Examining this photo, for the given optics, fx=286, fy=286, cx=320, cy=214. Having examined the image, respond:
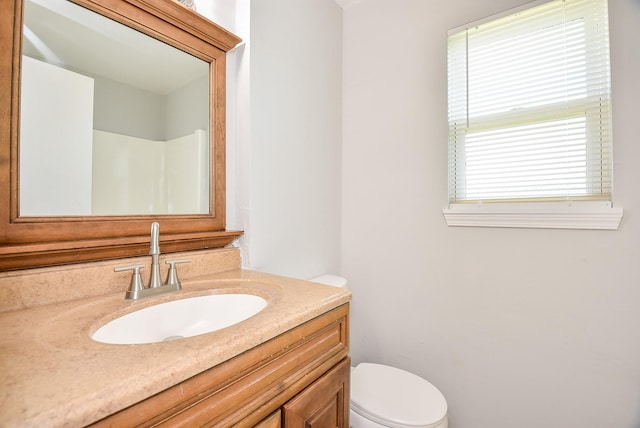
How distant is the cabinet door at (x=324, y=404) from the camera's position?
2.32ft

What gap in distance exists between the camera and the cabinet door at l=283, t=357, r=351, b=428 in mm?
708

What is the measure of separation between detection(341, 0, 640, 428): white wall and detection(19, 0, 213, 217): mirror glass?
100 cm

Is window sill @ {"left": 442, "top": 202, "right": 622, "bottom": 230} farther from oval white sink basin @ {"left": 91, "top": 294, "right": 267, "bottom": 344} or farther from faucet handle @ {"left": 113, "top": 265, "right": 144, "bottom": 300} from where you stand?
faucet handle @ {"left": 113, "top": 265, "right": 144, "bottom": 300}

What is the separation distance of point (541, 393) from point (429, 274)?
26.9 inches

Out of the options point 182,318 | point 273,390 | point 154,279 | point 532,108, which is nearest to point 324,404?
point 273,390

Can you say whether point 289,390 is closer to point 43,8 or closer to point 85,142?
point 85,142

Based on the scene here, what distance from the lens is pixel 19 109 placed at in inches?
30.1

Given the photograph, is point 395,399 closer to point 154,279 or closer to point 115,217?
point 154,279

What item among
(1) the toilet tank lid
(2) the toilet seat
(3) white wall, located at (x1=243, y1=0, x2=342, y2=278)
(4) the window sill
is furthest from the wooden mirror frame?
(4) the window sill

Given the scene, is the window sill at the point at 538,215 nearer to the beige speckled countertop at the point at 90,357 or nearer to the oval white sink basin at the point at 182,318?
the beige speckled countertop at the point at 90,357

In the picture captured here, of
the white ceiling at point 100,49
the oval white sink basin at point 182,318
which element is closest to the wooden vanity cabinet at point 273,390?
the oval white sink basin at point 182,318

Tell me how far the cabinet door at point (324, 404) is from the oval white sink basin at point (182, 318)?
28cm

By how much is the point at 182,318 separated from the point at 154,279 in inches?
6.0

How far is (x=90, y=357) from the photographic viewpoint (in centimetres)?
50
